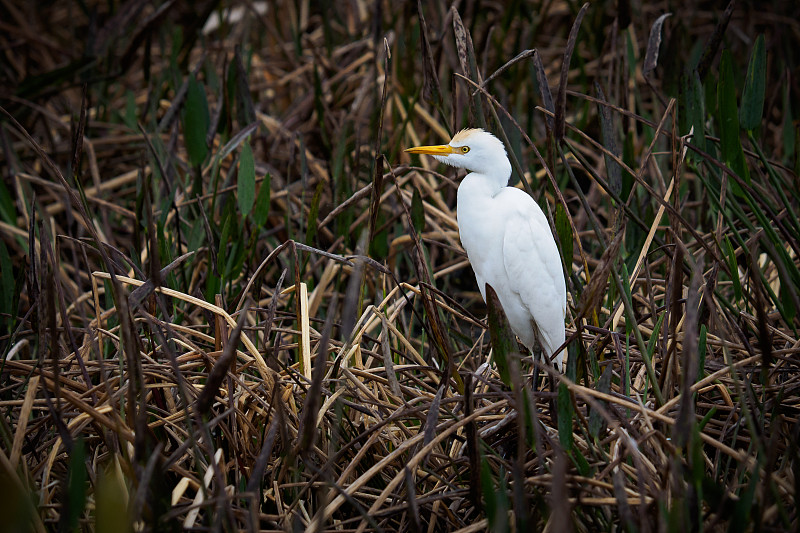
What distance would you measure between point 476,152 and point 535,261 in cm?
30

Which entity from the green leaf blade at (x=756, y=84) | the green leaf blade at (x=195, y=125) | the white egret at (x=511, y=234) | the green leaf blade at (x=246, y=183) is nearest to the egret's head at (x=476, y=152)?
the white egret at (x=511, y=234)

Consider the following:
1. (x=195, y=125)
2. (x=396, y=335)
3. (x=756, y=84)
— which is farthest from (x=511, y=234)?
(x=195, y=125)

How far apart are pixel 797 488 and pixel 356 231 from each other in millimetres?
1668

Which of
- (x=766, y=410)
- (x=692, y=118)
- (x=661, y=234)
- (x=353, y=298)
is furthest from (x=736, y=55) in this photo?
(x=353, y=298)

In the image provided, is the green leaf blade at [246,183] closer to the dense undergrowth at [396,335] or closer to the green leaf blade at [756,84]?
the dense undergrowth at [396,335]

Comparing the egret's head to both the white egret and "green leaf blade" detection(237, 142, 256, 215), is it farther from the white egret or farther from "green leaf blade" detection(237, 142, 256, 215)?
"green leaf blade" detection(237, 142, 256, 215)

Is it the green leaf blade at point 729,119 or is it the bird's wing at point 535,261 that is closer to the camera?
the green leaf blade at point 729,119

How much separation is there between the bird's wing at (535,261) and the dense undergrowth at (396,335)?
0.15 feet

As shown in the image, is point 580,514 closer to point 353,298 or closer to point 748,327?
point 353,298

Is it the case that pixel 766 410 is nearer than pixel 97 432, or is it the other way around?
pixel 97 432

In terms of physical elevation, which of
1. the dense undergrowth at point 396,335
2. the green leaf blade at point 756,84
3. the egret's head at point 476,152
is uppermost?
the green leaf blade at point 756,84

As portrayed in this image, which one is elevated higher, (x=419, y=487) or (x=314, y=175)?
(x=314, y=175)

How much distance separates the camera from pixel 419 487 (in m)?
1.38

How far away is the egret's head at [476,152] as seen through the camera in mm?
1631
